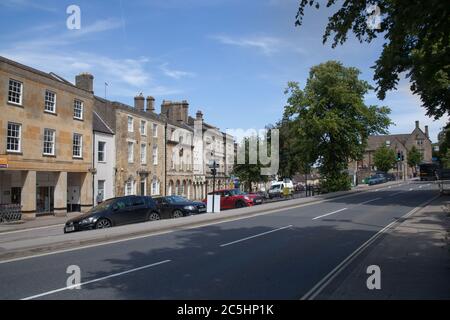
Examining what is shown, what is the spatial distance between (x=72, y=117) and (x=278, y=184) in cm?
3090

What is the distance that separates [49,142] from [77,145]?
304 centimetres

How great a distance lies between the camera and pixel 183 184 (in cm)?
5109

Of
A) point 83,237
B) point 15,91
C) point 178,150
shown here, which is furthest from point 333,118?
point 83,237

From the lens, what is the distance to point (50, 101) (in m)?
31.0

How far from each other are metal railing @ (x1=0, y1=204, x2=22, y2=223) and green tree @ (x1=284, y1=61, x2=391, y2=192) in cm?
2844

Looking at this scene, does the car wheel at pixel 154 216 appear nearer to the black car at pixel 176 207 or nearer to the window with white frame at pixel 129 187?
the black car at pixel 176 207

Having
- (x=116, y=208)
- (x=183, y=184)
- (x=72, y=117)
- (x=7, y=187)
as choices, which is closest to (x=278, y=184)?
(x=183, y=184)

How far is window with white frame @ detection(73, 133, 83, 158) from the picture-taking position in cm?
3356

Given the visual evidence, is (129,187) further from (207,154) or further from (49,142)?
(207,154)

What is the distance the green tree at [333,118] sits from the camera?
4488cm

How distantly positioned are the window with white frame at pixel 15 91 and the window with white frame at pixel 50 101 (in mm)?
2318

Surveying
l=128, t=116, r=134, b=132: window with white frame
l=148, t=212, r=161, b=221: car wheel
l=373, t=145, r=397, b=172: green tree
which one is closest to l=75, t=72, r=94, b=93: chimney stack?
l=128, t=116, r=134, b=132: window with white frame
